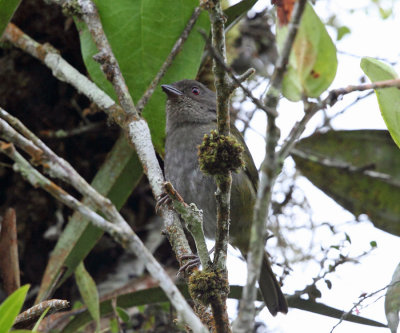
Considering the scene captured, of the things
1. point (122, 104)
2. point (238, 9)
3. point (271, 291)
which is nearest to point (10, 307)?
point (122, 104)

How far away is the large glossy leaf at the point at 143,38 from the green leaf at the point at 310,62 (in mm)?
1434

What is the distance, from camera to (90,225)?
10.8 ft

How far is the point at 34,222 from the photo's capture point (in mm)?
3758

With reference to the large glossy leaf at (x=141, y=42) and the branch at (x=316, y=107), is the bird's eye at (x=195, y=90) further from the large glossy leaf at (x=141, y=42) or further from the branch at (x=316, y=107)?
the branch at (x=316, y=107)

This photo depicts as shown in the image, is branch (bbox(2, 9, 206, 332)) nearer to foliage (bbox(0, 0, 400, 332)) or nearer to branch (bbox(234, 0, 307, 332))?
foliage (bbox(0, 0, 400, 332))

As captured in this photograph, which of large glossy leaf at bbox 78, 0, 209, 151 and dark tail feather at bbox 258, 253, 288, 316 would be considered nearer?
large glossy leaf at bbox 78, 0, 209, 151

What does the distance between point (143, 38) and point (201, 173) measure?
84 cm

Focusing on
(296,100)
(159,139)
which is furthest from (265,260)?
(296,100)

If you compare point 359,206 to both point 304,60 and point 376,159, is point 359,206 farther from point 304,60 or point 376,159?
point 304,60

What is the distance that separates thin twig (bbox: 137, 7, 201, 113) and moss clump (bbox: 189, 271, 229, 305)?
1225 mm

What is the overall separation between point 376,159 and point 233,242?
3.50ft

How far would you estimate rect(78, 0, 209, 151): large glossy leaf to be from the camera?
303cm

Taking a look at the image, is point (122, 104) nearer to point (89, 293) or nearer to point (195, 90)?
point (89, 293)

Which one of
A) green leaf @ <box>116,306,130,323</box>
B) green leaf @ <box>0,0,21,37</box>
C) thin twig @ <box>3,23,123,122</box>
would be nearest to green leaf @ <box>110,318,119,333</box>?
green leaf @ <box>116,306,130,323</box>
